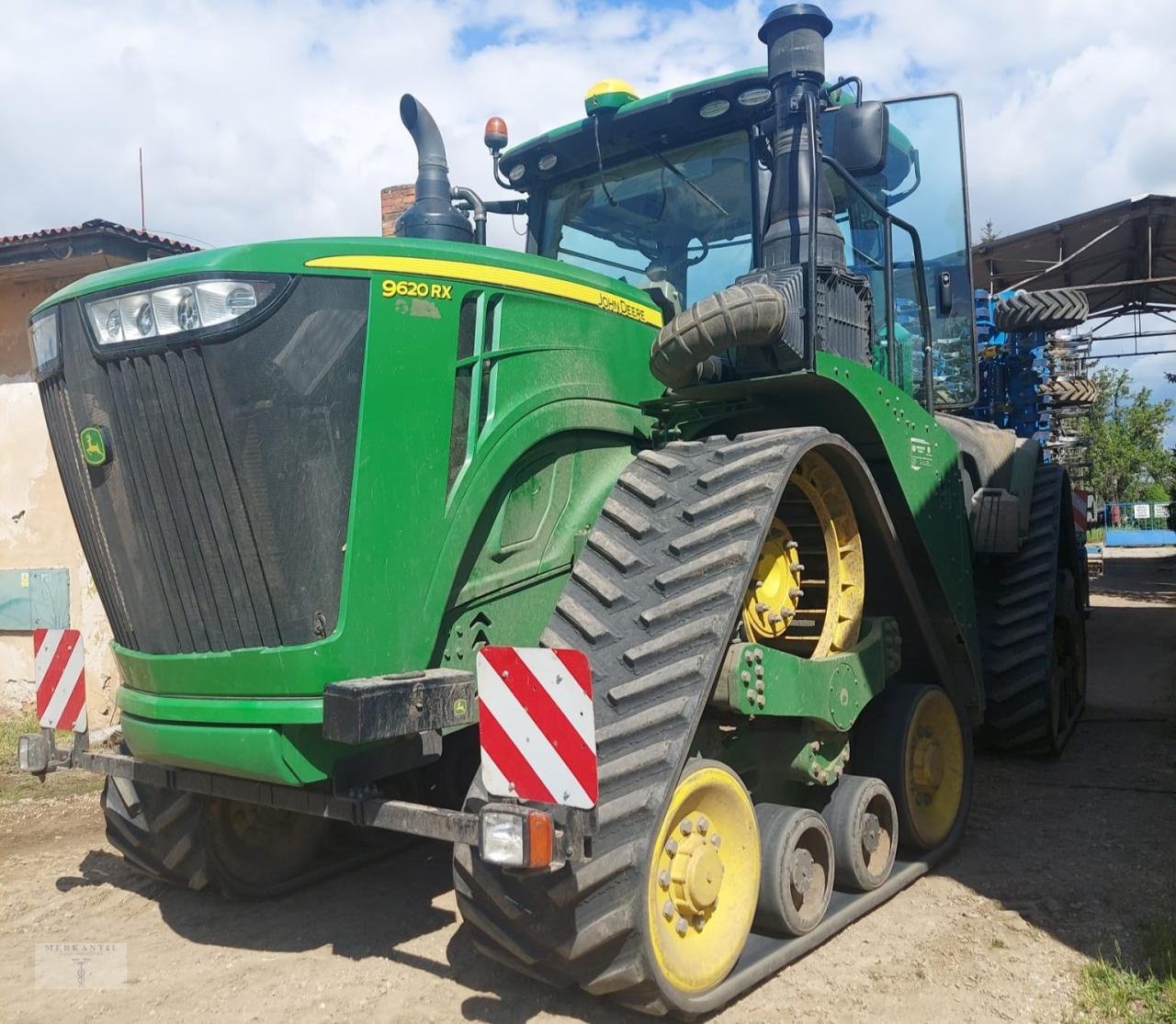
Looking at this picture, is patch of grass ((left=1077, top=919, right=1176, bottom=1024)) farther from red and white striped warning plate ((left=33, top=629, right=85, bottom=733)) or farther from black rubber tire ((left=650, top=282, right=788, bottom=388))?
red and white striped warning plate ((left=33, top=629, right=85, bottom=733))

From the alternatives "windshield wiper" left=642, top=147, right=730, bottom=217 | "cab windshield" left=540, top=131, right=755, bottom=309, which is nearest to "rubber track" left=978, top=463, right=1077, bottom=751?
"cab windshield" left=540, top=131, right=755, bottom=309

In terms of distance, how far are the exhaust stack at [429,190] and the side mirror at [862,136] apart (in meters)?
1.68

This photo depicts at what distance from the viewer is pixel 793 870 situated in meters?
3.69

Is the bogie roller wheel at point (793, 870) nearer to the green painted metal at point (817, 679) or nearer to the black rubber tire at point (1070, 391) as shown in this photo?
the green painted metal at point (817, 679)

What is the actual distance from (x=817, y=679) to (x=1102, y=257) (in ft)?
45.4

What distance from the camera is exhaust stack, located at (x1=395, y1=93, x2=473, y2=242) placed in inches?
192

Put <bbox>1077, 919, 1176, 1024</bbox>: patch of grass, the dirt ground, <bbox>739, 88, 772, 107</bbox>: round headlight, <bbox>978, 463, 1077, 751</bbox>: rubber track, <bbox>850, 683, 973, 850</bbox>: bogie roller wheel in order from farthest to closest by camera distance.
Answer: <bbox>978, 463, 1077, 751</bbox>: rubber track → <bbox>739, 88, 772, 107</bbox>: round headlight → <bbox>850, 683, 973, 850</bbox>: bogie roller wheel → the dirt ground → <bbox>1077, 919, 1176, 1024</bbox>: patch of grass

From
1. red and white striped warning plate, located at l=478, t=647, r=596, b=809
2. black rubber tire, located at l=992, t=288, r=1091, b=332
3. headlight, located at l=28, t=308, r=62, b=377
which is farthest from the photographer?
black rubber tire, located at l=992, t=288, r=1091, b=332

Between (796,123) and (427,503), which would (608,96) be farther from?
(427,503)

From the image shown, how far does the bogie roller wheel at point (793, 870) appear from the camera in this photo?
3.60 m

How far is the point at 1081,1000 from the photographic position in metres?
3.38

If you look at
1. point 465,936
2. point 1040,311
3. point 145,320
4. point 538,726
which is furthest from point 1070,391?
point 145,320

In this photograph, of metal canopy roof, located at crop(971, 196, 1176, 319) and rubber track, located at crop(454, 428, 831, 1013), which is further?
metal canopy roof, located at crop(971, 196, 1176, 319)

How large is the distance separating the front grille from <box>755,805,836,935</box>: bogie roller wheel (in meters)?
1.62
